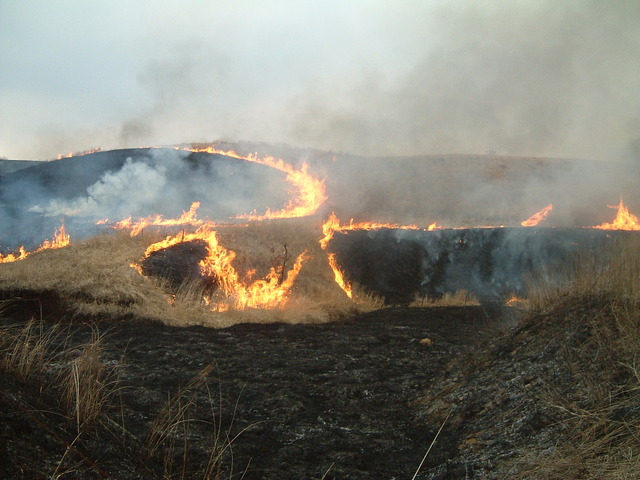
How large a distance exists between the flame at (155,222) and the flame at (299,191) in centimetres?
189

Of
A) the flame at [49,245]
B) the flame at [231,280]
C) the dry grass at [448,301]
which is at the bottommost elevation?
the dry grass at [448,301]

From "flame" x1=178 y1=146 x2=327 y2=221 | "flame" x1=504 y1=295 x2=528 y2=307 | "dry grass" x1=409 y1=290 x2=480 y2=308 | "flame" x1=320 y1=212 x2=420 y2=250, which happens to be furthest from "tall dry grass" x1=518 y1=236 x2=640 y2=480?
"flame" x1=178 y1=146 x2=327 y2=221

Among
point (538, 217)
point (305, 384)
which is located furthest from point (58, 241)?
point (538, 217)

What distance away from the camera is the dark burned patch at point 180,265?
12.6 meters

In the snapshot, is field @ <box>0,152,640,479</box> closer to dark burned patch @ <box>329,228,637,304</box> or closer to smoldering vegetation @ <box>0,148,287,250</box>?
dark burned patch @ <box>329,228,637,304</box>

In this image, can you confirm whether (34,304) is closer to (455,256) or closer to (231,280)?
(231,280)

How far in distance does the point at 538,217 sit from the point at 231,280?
1484 cm

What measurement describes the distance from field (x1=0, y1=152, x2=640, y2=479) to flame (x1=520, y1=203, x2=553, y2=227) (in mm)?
10723

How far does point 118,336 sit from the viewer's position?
922cm

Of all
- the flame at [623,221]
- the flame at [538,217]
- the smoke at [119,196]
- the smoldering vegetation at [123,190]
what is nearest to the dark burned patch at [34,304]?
the smoldering vegetation at [123,190]

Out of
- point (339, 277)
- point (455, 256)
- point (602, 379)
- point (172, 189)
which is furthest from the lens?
point (172, 189)

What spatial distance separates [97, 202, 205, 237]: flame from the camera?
1477 centimetres

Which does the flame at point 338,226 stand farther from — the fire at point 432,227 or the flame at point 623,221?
the flame at point 623,221

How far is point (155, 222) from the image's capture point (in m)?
16.9
